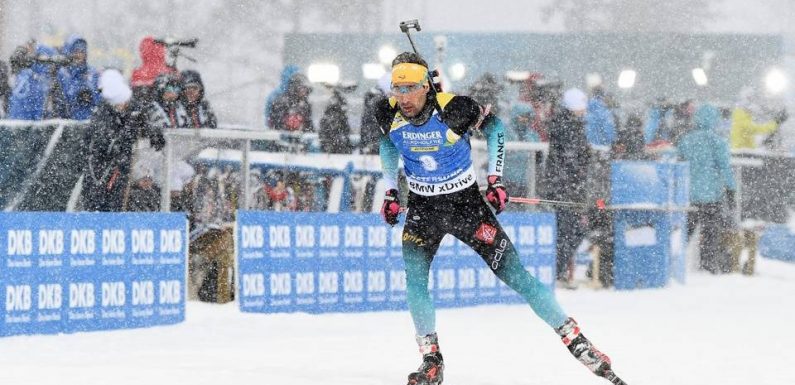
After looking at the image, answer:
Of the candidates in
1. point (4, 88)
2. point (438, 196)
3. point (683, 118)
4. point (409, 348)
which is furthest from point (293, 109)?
point (438, 196)

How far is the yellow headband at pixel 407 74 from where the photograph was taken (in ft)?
26.0

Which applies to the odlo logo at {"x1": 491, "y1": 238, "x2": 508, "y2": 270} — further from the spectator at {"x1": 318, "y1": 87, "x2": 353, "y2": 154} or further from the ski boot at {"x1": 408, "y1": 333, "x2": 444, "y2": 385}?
the spectator at {"x1": 318, "y1": 87, "x2": 353, "y2": 154}

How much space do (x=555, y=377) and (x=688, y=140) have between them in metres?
9.41

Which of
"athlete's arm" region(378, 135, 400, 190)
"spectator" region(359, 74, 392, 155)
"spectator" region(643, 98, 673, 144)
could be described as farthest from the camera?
"spectator" region(643, 98, 673, 144)

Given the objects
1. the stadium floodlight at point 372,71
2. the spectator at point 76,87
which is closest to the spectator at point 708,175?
the stadium floodlight at point 372,71

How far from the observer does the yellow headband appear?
7.91 metres

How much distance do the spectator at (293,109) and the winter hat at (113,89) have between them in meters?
3.07

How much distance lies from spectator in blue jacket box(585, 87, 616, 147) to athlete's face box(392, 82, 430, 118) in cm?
875

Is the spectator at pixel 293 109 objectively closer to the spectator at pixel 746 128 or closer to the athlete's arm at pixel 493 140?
the athlete's arm at pixel 493 140

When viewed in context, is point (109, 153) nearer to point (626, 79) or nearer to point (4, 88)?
point (4, 88)

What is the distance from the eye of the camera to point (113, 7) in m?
56.6

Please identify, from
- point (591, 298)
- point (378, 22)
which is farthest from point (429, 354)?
point (378, 22)

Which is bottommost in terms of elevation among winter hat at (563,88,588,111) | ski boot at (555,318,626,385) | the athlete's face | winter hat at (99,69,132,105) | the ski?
the ski

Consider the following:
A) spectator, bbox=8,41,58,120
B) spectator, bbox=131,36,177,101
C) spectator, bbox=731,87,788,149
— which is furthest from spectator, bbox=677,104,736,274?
spectator, bbox=8,41,58,120
